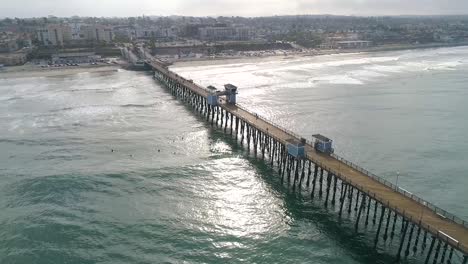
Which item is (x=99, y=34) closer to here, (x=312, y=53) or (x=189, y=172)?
(x=312, y=53)

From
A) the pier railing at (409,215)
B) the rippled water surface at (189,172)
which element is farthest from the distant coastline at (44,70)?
the pier railing at (409,215)

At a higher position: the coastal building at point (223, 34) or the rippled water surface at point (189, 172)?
the coastal building at point (223, 34)

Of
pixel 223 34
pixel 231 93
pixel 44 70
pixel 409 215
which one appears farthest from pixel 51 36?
pixel 409 215

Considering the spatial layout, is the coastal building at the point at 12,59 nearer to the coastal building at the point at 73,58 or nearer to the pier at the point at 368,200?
the coastal building at the point at 73,58

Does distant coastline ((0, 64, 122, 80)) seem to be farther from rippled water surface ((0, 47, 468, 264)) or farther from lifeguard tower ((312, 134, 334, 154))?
lifeguard tower ((312, 134, 334, 154))

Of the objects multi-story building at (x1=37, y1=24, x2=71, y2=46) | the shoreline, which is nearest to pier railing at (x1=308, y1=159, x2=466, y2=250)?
the shoreline

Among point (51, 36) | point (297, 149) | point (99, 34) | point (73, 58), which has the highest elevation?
point (99, 34)
